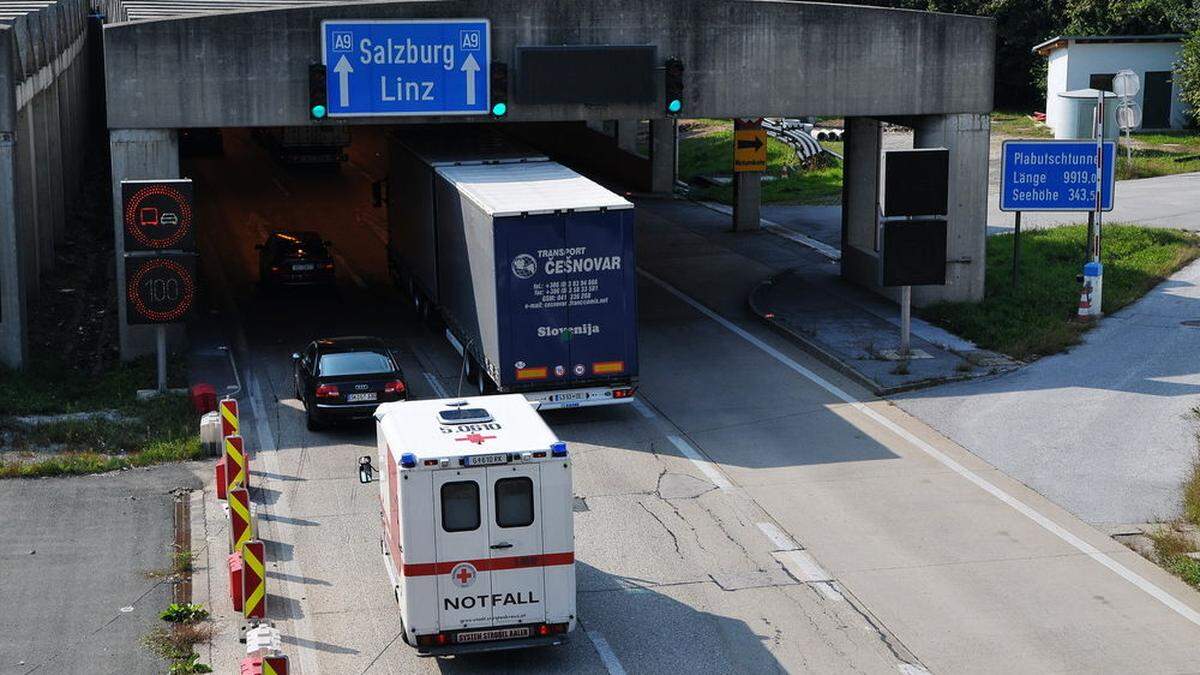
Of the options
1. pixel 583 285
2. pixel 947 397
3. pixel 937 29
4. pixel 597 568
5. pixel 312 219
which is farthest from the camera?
pixel 312 219

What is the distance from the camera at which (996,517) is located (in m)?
19.7

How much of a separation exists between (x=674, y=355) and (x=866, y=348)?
3.49 m

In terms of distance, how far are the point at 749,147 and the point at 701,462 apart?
2114 cm

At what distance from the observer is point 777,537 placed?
19125 mm

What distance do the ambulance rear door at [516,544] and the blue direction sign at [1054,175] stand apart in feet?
61.7

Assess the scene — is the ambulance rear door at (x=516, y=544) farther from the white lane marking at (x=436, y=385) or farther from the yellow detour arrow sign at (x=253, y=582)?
the white lane marking at (x=436, y=385)

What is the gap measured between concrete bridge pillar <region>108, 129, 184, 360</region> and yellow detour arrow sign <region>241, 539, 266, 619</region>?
1184 cm

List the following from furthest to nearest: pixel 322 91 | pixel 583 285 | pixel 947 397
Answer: pixel 322 91
pixel 947 397
pixel 583 285

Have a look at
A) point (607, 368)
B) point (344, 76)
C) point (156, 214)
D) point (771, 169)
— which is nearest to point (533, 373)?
point (607, 368)

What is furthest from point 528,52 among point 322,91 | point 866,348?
point 866,348

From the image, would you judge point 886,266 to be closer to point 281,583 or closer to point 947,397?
point 947,397

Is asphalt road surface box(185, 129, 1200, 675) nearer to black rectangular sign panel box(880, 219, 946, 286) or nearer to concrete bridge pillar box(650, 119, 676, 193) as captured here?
black rectangular sign panel box(880, 219, 946, 286)

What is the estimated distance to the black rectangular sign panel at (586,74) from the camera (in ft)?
92.9

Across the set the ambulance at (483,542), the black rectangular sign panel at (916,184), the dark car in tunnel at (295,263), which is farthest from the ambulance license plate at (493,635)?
the dark car in tunnel at (295,263)
